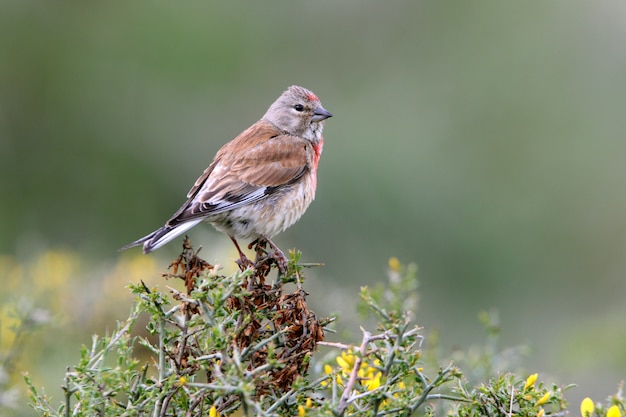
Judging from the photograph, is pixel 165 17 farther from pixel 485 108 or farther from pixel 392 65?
pixel 485 108

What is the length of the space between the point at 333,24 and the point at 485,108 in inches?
106

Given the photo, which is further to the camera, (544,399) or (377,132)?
(377,132)

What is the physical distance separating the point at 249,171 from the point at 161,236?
37.5 inches

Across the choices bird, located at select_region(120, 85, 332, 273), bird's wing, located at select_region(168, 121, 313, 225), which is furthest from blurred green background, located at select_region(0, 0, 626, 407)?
bird's wing, located at select_region(168, 121, 313, 225)

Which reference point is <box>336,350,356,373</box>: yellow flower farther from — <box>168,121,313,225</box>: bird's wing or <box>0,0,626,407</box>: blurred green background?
<box>0,0,626,407</box>: blurred green background

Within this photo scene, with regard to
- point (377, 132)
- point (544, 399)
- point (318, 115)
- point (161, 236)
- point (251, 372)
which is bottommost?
point (251, 372)

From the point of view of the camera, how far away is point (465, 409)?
2611mm

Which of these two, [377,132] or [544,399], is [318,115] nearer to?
[544,399]

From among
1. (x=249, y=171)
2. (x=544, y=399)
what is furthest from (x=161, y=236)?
(x=544, y=399)

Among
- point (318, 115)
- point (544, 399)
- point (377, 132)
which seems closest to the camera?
point (544, 399)

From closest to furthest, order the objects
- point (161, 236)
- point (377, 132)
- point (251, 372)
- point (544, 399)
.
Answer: point (251, 372)
point (544, 399)
point (161, 236)
point (377, 132)

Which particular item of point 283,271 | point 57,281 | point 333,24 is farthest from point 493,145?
point 283,271

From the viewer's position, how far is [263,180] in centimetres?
470

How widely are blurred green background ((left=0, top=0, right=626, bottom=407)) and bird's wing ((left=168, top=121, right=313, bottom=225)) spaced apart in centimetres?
211
